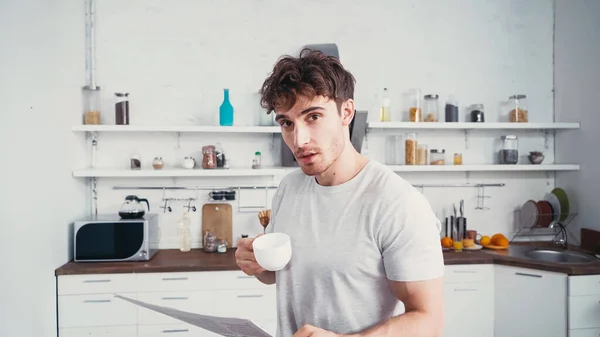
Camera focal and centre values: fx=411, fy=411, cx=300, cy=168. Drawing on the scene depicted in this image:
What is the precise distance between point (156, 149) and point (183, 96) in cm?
46

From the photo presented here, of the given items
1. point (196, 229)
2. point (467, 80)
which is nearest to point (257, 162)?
point (196, 229)

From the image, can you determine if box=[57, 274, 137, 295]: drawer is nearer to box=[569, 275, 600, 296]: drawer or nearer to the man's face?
the man's face

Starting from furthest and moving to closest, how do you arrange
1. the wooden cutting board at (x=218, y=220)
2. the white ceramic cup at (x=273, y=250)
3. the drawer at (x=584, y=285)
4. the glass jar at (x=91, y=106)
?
the wooden cutting board at (x=218, y=220) → the glass jar at (x=91, y=106) → the drawer at (x=584, y=285) → the white ceramic cup at (x=273, y=250)

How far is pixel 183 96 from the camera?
3.17 meters

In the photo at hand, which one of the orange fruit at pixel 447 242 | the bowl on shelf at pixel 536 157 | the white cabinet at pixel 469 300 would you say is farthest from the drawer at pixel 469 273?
the bowl on shelf at pixel 536 157

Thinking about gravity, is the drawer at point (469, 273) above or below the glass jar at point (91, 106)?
below

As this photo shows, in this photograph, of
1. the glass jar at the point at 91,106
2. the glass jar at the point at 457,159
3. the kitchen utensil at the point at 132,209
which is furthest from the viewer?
the glass jar at the point at 457,159

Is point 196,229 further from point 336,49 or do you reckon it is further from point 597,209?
point 597,209

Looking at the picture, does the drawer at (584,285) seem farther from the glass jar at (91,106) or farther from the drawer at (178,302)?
the glass jar at (91,106)

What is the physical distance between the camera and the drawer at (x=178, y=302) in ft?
A: 8.37

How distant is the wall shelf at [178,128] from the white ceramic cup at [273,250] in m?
1.85

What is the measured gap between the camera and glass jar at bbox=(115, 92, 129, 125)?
2.96 meters

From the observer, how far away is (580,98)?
320cm

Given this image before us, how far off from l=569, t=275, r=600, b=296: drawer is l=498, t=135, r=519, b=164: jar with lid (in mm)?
1059
